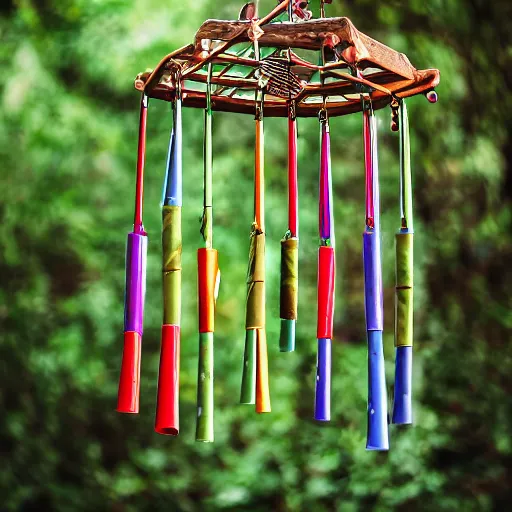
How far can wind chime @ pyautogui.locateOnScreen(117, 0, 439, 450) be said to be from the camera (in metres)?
1.16

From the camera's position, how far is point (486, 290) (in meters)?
3.37

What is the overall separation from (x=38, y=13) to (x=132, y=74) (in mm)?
568

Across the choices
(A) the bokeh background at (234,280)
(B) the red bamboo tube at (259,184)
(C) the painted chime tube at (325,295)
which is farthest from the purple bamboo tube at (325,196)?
(A) the bokeh background at (234,280)

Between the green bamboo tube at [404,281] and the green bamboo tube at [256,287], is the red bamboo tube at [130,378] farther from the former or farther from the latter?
the green bamboo tube at [404,281]

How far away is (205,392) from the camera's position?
4.02 ft

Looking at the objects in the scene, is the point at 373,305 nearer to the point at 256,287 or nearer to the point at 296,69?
the point at 256,287

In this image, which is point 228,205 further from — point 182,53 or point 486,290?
point 182,53

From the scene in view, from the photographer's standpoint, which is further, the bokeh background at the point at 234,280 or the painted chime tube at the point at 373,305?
the bokeh background at the point at 234,280

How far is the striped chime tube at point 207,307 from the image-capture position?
4.00ft

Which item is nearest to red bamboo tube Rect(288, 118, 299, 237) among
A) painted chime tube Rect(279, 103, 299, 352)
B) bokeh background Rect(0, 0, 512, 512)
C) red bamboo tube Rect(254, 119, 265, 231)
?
painted chime tube Rect(279, 103, 299, 352)

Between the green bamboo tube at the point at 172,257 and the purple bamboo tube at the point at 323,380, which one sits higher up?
the green bamboo tube at the point at 172,257

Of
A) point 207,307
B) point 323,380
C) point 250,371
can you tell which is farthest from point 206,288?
point 323,380

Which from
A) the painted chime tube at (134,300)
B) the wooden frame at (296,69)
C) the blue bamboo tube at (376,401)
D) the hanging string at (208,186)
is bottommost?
the blue bamboo tube at (376,401)

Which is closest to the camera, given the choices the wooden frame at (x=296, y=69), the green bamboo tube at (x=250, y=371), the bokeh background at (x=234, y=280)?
the wooden frame at (x=296, y=69)
